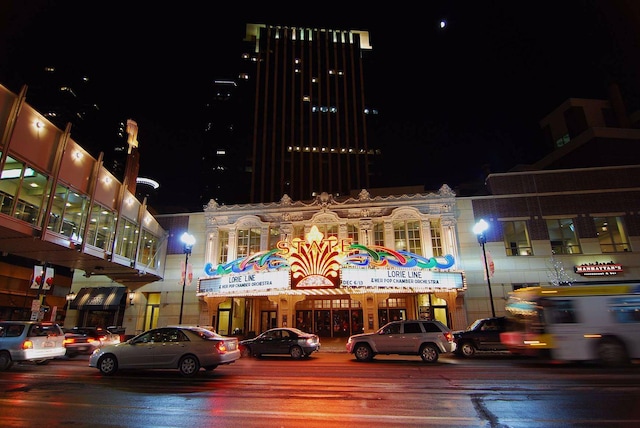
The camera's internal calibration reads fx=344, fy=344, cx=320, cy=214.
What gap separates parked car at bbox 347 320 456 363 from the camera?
14586 millimetres

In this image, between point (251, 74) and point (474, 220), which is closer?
point (474, 220)

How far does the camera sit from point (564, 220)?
25.4 m

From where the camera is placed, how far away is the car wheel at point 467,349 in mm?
16203

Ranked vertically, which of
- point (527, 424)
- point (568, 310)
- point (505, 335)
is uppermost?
point (568, 310)

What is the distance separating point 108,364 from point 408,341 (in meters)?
11.4

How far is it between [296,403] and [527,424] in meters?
4.27

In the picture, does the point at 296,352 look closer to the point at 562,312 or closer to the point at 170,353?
the point at 170,353

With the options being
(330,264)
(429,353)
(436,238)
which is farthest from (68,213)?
(436,238)

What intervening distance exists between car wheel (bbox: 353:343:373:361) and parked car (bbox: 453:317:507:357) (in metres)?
4.50

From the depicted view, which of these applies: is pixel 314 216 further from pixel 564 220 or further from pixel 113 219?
pixel 564 220

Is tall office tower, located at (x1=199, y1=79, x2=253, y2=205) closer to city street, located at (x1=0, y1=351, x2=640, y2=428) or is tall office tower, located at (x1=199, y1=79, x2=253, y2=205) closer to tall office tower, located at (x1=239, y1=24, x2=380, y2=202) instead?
tall office tower, located at (x1=239, y1=24, x2=380, y2=202)

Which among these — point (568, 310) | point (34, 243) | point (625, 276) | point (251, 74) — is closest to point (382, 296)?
point (568, 310)

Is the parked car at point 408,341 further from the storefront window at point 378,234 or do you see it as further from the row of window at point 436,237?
the storefront window at point 378,234

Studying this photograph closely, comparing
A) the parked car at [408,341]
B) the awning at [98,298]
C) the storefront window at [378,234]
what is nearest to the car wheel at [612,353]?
the parked car at [408,341]
